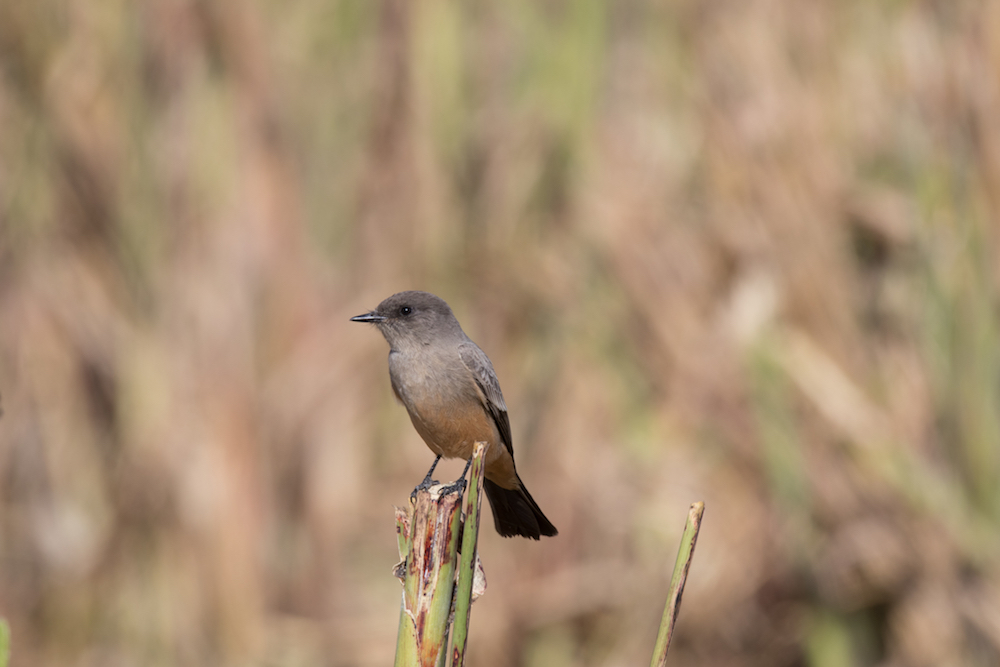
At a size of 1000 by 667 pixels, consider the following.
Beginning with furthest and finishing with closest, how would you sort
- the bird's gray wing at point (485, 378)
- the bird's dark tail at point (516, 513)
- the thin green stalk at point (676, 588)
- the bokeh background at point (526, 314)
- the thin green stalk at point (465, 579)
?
the bokeh background at point (526, 314) → the bird's gray wing at point (485, 378) → the bird's dark tail at point (516, 513) → the thin green stalk at point (465, 579) → the thin green stalk at point (676, 588)

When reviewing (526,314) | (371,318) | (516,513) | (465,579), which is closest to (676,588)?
(465,579)

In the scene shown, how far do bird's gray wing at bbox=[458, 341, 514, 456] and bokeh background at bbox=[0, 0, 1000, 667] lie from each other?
1.92m

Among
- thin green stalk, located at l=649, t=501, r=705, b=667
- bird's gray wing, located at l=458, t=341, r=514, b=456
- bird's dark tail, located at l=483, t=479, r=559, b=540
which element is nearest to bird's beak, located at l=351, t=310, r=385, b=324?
bird's gray wing, located at l=458, t=341, r=514, b=456

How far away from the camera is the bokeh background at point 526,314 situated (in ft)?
15.1

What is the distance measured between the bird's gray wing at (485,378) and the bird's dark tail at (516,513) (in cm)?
20

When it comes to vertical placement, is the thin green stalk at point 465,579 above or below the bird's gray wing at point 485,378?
below

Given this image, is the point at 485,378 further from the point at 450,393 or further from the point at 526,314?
the point at 526,314

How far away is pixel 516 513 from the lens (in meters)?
2.86

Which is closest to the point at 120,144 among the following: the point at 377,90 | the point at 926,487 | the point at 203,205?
the point at 203,205

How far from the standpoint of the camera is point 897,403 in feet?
15.1

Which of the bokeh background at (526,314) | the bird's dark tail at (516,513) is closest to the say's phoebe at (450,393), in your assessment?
the bird's dark tail at (516,513)

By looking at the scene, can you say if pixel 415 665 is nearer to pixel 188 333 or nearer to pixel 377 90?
pixel 188 333

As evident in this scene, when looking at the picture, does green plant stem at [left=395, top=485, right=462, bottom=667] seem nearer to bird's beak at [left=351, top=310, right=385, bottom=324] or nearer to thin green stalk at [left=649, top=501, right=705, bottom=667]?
thin green stalk at [left=649, top=501, right=705, bottom=667]

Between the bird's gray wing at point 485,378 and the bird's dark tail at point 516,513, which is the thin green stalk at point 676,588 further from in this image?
the bird's gray wing at point 485,378
